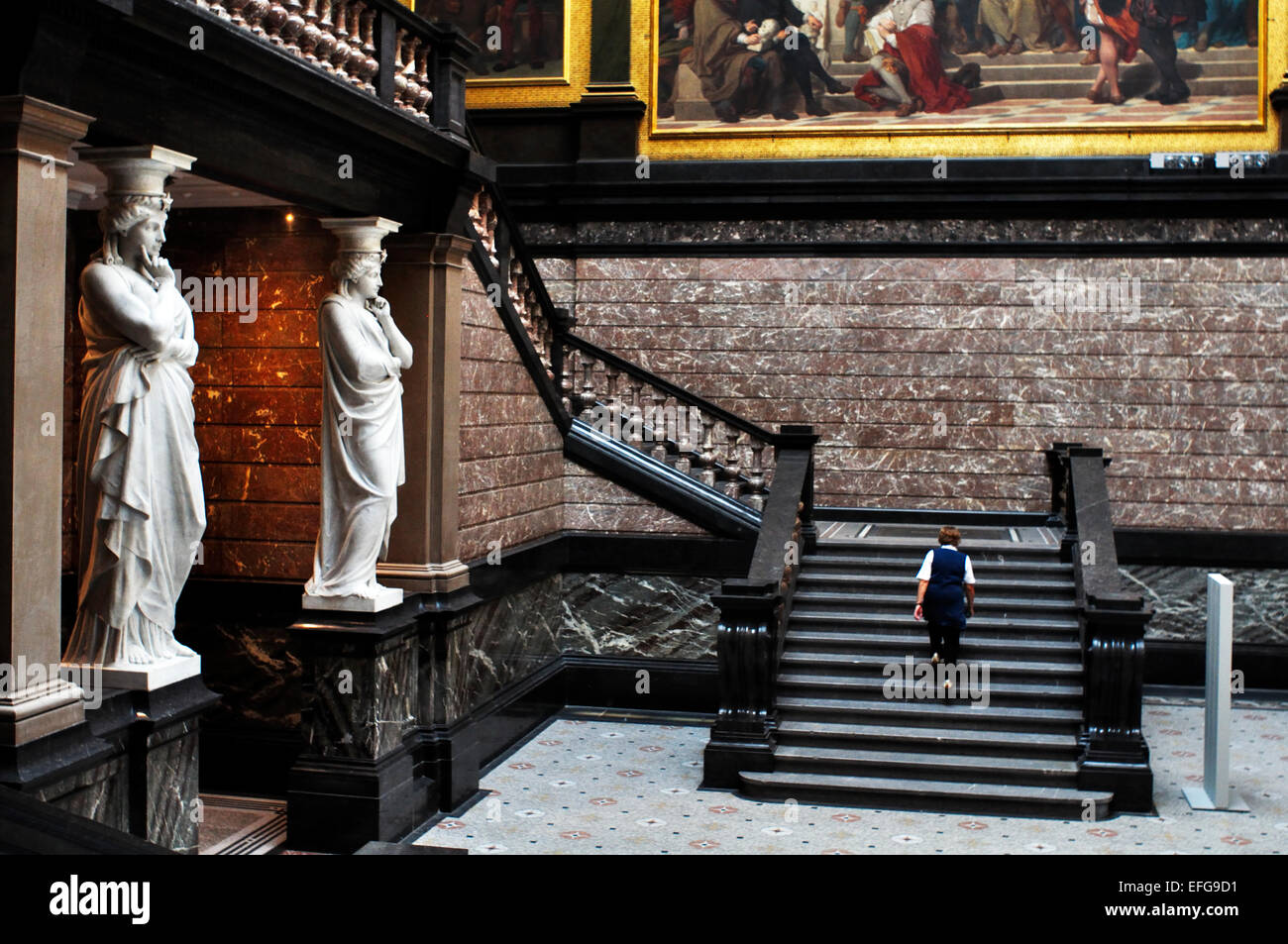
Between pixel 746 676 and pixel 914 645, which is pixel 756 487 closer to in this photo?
pixel 914 645

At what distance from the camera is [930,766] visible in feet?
30.6

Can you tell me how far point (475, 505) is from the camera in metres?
9.76

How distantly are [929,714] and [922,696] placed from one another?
29 cm

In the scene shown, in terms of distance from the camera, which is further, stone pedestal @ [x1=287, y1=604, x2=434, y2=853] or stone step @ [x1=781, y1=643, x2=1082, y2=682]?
stone step @ [x1=781, y1=643, x2=1082, y2=682]

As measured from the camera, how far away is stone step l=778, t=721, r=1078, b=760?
9.48 meters

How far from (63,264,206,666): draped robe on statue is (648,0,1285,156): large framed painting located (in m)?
8.83

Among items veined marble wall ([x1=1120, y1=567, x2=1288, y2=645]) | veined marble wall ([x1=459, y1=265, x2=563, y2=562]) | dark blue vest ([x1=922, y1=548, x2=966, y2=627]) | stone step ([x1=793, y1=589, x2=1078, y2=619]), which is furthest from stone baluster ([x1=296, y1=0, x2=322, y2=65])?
veined marble wall ([x1=1120, y1=567, x2=1288, y2=645])

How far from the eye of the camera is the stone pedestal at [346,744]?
26.9ft

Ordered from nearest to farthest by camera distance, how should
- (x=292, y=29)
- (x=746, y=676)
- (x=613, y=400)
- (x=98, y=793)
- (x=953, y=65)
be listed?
1. (x=98, y=793)
2. (x=292, y=29)
3. (x=746, y=676)
4. (x=613, y=400)
5. (x=953, y=65)

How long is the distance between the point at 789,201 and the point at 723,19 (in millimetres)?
1970

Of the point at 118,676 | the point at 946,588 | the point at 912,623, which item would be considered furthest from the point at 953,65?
the point at 118,676

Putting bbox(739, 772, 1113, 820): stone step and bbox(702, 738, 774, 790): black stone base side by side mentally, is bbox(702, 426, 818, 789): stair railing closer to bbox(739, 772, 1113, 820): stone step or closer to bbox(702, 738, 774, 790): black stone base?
bbox(702, 738, 774, 790): black stone base

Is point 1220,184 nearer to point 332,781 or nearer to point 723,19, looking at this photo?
point 723,19

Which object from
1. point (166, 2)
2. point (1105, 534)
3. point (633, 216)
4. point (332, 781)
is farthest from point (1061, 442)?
point (166, 2)
